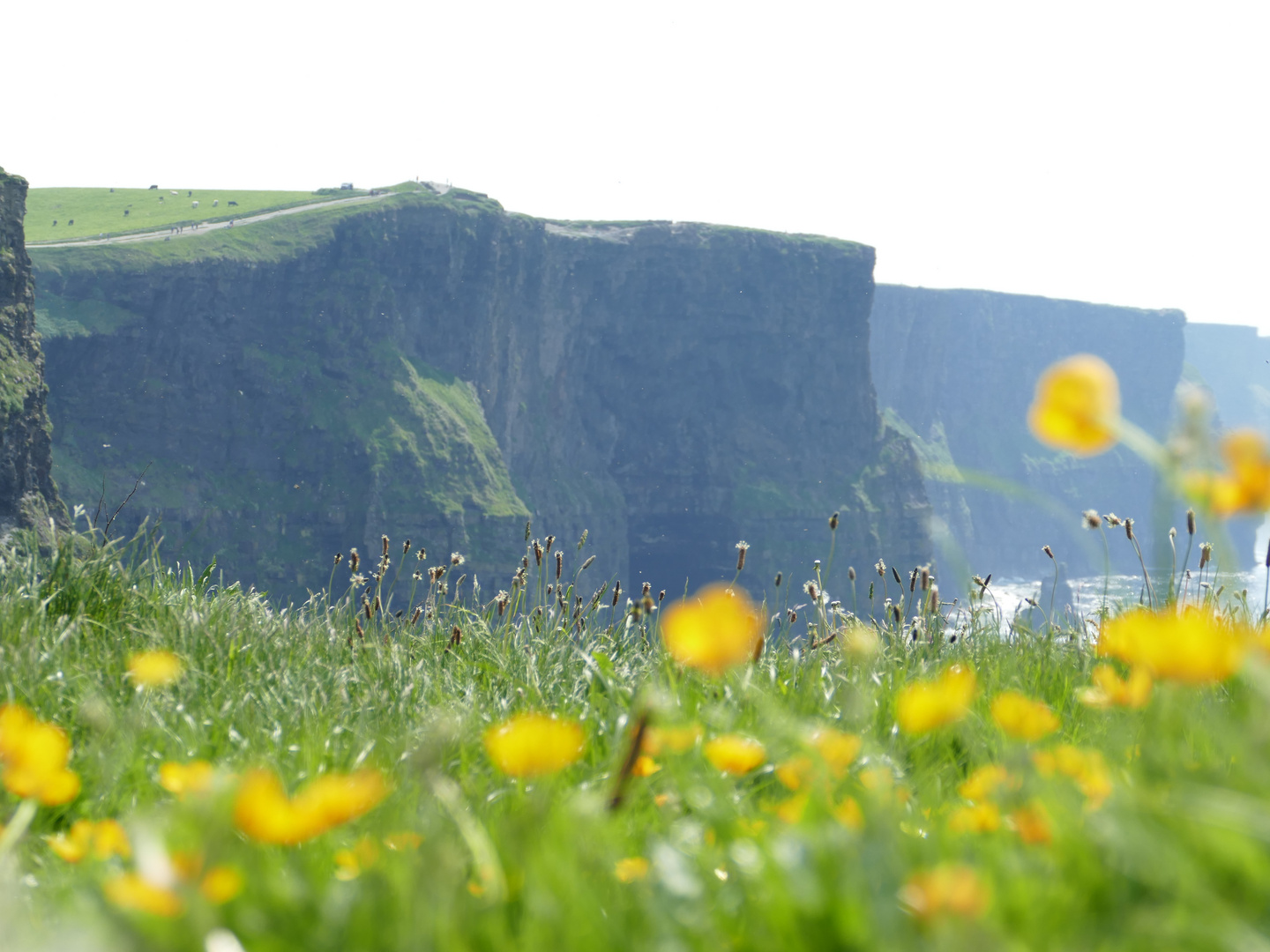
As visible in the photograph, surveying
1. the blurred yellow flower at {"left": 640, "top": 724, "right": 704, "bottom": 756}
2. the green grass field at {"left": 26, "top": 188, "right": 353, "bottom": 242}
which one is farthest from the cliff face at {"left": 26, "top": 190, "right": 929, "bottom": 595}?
the blurred yellow flower at {"left": 640, "top": 724, "right": 704, "bottom": 756}

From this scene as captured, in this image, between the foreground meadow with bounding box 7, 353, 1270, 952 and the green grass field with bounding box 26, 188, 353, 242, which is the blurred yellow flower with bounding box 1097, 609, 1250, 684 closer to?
the foreground meadow with bounding box 7, 353, 1270, 952

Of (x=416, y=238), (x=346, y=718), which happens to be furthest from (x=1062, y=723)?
(x=416, y=238)

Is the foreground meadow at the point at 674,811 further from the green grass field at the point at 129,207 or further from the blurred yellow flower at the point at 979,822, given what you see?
the green grass field at the point at 129,207

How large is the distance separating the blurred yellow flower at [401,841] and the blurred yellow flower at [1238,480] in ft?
4.41

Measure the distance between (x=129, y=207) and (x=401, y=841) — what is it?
5216 inches

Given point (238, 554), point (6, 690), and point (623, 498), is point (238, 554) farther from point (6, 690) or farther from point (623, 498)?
point (6, 690)

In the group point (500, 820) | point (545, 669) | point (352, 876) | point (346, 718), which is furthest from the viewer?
point (545, 669)

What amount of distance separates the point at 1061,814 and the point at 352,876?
1123 millimetres

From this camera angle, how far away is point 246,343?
274 feet

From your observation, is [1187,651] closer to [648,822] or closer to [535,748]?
[535,748]

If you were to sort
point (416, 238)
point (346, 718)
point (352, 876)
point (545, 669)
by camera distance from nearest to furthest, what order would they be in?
point (352, 876)
point (346, 718)
point (545, 669)
point (416, 238)

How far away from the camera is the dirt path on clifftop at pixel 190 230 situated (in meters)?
85.6

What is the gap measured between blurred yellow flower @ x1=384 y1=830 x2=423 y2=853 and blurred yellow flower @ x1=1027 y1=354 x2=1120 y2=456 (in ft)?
4.09

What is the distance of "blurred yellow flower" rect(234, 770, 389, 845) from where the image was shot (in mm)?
1141
